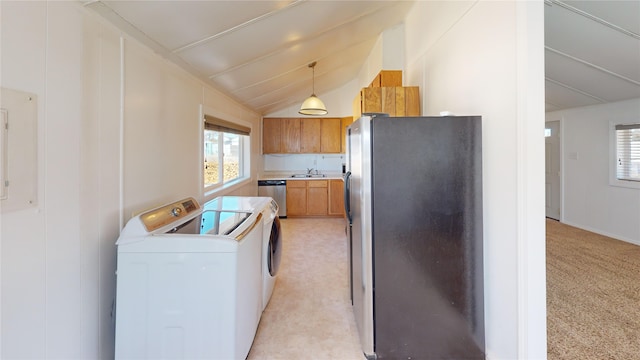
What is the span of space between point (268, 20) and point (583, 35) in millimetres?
2992

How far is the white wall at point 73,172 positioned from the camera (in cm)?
104

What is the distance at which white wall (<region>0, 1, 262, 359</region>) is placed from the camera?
1043 millimetres

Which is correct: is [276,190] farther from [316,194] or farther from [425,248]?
[425,248]

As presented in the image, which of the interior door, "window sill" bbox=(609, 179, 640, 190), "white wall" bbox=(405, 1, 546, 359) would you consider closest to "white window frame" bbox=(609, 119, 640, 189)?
"window sill" bbox=(609, 179, 640, 190)

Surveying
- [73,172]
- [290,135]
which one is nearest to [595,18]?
[73,172]

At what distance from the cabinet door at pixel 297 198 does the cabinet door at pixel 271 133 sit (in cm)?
96

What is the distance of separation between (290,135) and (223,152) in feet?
7.50

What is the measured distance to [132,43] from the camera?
5.54ft

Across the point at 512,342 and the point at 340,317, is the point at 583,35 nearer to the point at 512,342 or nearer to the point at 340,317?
the point at 512,342

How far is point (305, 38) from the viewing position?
113 inches

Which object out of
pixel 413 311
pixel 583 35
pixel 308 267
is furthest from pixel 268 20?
pixel 583 35

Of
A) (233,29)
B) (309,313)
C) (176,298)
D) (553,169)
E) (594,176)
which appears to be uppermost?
(233,29)

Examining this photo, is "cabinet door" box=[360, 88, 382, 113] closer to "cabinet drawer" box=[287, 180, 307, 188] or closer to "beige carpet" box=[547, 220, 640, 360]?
"beige carpet" box=[547, 220, 640, 360]

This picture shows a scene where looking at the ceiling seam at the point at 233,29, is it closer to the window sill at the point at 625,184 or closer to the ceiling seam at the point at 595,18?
the ceiling seam at the point at 595,18
